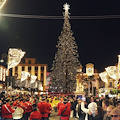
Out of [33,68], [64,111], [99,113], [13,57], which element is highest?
[33,68]

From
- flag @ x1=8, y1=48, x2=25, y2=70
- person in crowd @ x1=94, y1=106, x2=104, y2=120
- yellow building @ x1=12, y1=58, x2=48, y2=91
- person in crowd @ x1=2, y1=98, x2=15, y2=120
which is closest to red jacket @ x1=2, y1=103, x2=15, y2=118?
person in crowd @ x1=2, y1=98, x2=15, y2=120

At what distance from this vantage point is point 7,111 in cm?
1280

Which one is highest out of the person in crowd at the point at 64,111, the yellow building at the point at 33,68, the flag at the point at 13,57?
the yellow building at the point at 33,68

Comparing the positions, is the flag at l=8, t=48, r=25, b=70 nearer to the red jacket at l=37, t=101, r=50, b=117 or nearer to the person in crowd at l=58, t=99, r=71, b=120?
the red jacket at l=37, t=101, r=50, b=117

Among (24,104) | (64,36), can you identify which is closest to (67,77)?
(64,36)

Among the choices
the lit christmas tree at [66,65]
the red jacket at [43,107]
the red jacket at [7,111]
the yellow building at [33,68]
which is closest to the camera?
the red jacket at [7,111]

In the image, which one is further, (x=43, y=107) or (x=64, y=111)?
(x=43, y=107)

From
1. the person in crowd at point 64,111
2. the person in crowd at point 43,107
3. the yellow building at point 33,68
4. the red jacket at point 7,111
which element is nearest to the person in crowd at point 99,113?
the person in crowd at point 64,111

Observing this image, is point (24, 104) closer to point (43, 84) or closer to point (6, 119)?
point (6, 119)

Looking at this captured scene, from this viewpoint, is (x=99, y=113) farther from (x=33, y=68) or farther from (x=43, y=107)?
(x=33, y=68)

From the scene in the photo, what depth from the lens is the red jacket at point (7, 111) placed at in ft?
41.9

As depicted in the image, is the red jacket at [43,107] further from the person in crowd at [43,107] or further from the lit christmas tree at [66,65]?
the lit christmas tree at [66,65]

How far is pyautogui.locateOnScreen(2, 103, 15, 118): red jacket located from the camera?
12758 mm

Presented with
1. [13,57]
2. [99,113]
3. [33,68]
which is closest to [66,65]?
[13,57]
